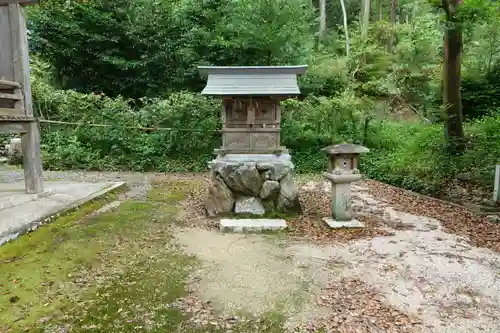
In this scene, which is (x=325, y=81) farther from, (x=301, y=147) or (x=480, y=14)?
(x=480, y=14)

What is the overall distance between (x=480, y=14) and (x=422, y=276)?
6180 mm

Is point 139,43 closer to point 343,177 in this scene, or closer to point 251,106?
point 251,106

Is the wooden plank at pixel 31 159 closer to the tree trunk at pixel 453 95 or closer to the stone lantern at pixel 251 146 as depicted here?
the stone lantern at pixel 251 146

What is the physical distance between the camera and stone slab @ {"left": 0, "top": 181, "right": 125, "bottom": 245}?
505cm

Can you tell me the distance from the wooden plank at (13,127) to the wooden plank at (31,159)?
9 centimetres

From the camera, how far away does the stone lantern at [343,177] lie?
20.9 ft

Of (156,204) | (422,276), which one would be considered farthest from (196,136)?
(422,276)

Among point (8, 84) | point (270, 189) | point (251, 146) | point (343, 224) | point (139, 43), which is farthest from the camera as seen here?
point (139, 43)

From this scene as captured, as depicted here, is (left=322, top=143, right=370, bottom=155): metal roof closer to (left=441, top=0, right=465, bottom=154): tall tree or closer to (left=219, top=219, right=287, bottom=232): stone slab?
(left=219, top=219, right=287, bottom=232): stone slab

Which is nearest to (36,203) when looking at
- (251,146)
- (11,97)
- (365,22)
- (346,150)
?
(11,97)

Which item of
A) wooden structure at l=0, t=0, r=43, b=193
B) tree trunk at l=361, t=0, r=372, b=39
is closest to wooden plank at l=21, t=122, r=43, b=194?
wooden structure at l=0, t=0, r=43, b=193

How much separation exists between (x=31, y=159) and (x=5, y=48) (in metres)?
1.89

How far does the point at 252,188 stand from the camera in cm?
691

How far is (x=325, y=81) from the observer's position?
47.0ft
